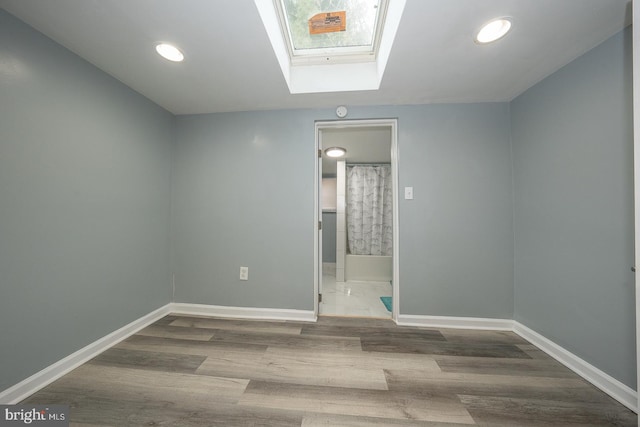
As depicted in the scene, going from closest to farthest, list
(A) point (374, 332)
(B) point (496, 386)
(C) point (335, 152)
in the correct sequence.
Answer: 1. (B) point (496, 386)
2. (A) point (374, 332)
3. (C) point (335, 152)

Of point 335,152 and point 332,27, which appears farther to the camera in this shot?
point 335,152

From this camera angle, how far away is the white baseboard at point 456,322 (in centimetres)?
187

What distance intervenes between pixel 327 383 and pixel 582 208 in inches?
79.1

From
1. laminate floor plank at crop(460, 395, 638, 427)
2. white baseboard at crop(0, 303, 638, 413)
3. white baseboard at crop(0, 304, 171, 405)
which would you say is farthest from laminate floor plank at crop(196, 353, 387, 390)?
white baseboard at crop(0, 304, 171, 405)

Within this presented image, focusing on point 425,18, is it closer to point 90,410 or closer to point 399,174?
point 399,174

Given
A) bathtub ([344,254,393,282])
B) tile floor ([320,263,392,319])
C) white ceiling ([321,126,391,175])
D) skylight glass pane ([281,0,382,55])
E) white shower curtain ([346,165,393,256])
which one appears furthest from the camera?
white shower curtain ([346,165,393,256])

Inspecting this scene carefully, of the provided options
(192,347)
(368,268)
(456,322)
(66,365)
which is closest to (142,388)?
(192,347)

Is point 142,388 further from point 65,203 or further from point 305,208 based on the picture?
point 305,208

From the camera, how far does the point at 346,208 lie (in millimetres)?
3949

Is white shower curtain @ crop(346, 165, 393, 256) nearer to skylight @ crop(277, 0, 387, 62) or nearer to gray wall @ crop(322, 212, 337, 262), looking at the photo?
gray wall @ crop(322, 212, 337, 262)

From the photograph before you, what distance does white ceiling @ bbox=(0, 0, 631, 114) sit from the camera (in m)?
1.06

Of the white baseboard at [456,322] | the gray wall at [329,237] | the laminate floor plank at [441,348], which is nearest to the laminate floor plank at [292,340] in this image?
the laminate floor plank at [441,348]

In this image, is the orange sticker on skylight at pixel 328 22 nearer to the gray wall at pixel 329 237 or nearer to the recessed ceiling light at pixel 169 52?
the recessed ceiling light at pixel 169 52

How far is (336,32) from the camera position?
1.54 meters
